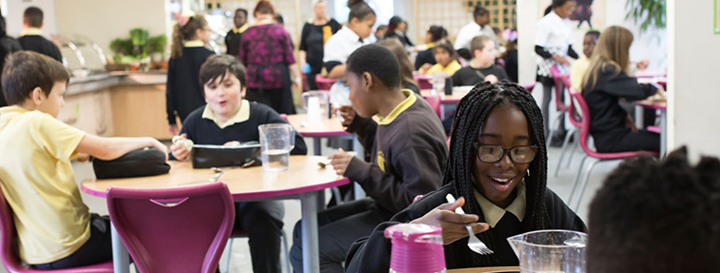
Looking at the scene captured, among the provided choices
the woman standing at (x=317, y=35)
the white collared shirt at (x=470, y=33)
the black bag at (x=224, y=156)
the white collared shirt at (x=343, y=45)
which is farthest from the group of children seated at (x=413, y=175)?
the white collared shirt at (x=470, y=33)

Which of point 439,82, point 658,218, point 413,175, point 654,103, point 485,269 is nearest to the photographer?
point 658,218

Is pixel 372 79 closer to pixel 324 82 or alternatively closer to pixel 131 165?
pixel 131 165

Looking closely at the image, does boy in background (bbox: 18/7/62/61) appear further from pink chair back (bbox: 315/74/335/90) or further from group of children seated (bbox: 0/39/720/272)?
group of children seated (bbox: 0/39/720/272)

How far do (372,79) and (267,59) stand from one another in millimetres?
3221

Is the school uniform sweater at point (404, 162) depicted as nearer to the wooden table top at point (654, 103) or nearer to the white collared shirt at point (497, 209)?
the white collared shirt at point (497, 209)

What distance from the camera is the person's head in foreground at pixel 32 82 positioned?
8.29ft

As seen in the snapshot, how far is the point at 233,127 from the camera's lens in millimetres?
3254

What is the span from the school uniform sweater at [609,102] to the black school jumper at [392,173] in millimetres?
2059

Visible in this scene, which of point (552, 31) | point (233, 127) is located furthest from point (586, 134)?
point (552, 31)

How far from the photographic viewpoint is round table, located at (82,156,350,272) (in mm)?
2377

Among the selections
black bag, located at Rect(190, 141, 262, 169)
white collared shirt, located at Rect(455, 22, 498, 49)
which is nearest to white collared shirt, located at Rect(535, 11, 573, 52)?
white collared shirt, located at Rect(455, 22, 498, 49)

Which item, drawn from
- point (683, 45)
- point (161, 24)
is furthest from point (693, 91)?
point (161, 24)

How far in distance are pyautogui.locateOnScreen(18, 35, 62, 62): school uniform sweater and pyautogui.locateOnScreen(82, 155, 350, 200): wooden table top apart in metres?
3.44

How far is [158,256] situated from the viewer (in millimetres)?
2227
